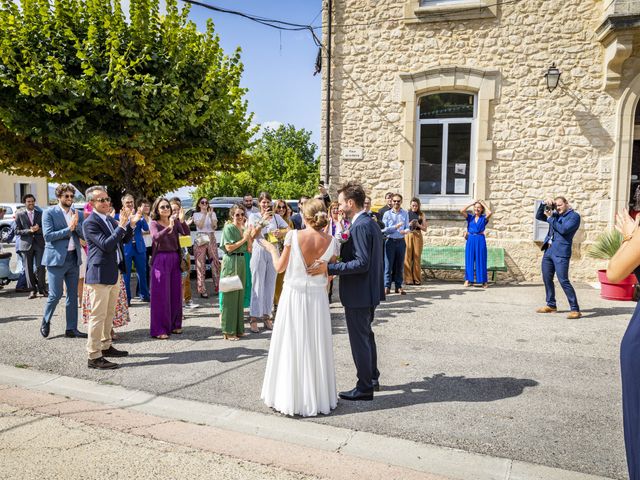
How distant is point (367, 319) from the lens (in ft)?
15.3

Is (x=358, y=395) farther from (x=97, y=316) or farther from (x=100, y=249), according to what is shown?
(x=100, y=249)

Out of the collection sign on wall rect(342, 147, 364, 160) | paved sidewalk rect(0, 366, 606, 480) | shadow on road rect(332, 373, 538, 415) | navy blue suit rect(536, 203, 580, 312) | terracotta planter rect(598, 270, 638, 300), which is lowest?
paved sidewalk rect(0, 366, 606, 480)

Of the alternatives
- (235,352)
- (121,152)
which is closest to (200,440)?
(235,352)

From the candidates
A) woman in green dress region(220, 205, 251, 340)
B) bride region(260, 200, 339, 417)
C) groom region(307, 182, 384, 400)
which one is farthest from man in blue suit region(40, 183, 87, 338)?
groom region(307, 182, 384, 400)

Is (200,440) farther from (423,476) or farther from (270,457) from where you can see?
(423,476)

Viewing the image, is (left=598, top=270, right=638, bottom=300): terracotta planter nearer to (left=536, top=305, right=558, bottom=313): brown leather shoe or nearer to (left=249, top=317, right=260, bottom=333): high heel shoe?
(left=536, top=305, right=558, bottom=313): brown leather shoe

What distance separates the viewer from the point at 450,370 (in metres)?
5.53

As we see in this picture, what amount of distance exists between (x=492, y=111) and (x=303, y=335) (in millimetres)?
8979

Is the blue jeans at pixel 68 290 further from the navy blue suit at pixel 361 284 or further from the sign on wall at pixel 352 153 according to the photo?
the sign on wall at pixel 352 153

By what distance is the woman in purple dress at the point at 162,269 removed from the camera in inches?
268

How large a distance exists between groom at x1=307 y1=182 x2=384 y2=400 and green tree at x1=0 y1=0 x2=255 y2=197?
25.3 feet

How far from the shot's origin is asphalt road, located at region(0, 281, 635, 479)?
4.00 meters

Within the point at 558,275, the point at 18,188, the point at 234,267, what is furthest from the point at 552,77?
the point at 18,188

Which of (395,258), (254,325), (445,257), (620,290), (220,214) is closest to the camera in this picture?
(254,325)
